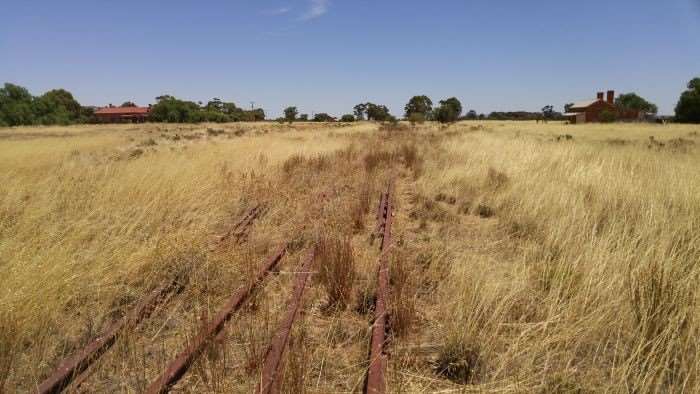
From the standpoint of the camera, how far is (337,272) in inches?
138

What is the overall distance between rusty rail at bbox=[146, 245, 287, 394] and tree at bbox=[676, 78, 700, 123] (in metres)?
98.0

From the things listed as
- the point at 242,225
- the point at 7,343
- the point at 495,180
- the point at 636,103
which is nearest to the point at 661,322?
the point at 7,343

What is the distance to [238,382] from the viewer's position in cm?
223

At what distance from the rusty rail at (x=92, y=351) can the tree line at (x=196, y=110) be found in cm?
7668

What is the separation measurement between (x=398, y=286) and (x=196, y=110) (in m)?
123

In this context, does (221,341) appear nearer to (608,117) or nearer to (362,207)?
(362,207)

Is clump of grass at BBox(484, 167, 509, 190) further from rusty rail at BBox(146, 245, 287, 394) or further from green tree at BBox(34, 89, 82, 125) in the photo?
green tree at BBox(34, 89, 82, 125)

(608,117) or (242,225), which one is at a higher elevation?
(608,117)

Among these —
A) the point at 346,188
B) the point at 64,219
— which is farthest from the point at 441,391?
the point at 346,188

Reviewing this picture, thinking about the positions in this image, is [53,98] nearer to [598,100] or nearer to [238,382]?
[238,382]

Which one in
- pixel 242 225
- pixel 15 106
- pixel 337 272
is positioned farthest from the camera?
pixel 15 106

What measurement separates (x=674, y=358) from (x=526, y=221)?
3.28m

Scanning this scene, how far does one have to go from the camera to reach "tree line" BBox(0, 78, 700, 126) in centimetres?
7981

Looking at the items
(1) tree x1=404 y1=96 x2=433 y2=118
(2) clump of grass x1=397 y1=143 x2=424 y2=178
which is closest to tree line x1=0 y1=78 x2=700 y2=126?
(1) tree x1=404 y1=96 x2=433 y2=118
